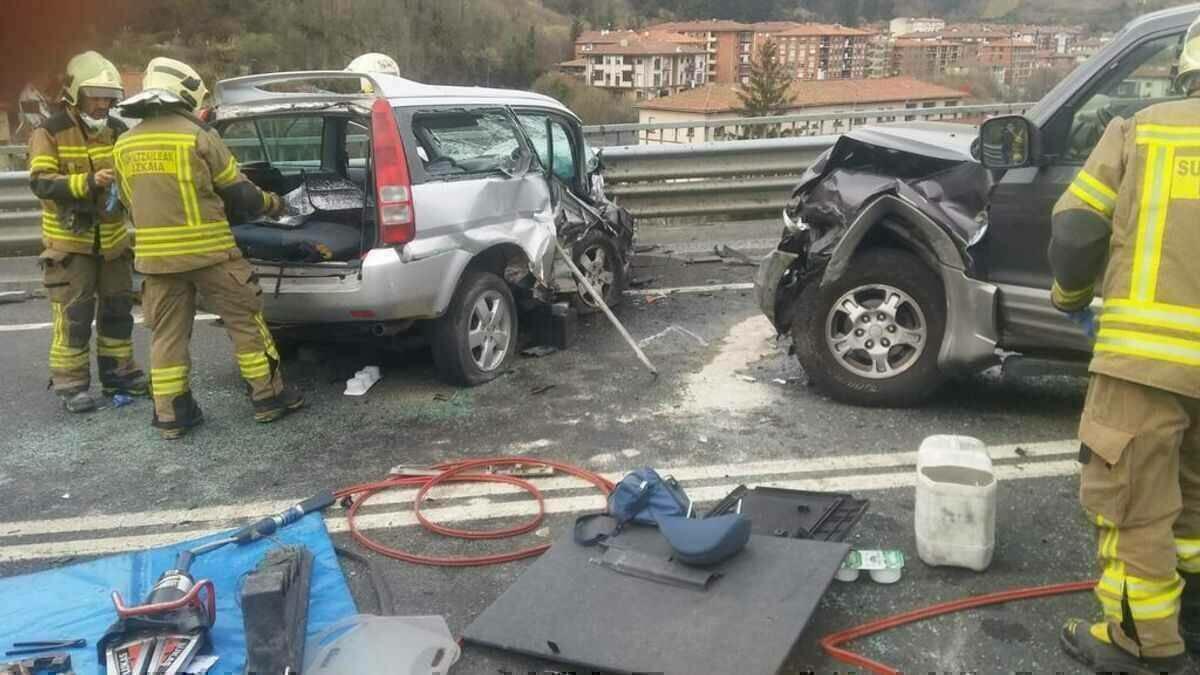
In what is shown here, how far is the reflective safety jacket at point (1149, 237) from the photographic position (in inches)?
106

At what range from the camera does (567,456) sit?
4.73m

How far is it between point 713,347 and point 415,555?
303 cm

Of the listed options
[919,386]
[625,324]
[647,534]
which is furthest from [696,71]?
[647,534]

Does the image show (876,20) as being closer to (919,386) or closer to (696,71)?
(696,71)

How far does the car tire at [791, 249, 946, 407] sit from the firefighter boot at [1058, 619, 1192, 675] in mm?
2077

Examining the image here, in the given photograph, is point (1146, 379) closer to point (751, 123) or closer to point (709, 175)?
point (709, 175)

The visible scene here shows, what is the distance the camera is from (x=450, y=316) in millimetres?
5516

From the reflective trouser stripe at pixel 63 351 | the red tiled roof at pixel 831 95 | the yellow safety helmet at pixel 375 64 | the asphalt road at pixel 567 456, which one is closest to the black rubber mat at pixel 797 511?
the asphalt road at pixel 567 456

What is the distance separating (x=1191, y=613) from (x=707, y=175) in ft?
23.1

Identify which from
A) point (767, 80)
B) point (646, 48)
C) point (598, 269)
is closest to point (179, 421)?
point (598, 269)

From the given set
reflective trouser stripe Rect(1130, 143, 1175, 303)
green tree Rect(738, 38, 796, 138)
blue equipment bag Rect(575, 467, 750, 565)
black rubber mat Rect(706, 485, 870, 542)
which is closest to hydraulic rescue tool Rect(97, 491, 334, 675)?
blue equipment bag Rect(575, 467, 750, 565)

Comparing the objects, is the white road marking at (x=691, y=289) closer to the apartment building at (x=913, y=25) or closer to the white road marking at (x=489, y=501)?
the white road marking at (x=489, y=501)

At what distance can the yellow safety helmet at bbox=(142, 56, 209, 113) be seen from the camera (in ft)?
15.3

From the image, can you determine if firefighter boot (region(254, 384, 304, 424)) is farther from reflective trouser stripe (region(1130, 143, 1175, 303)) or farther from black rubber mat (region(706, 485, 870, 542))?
reflective trouser stripe (region(1130, 143, 1175, 303))
